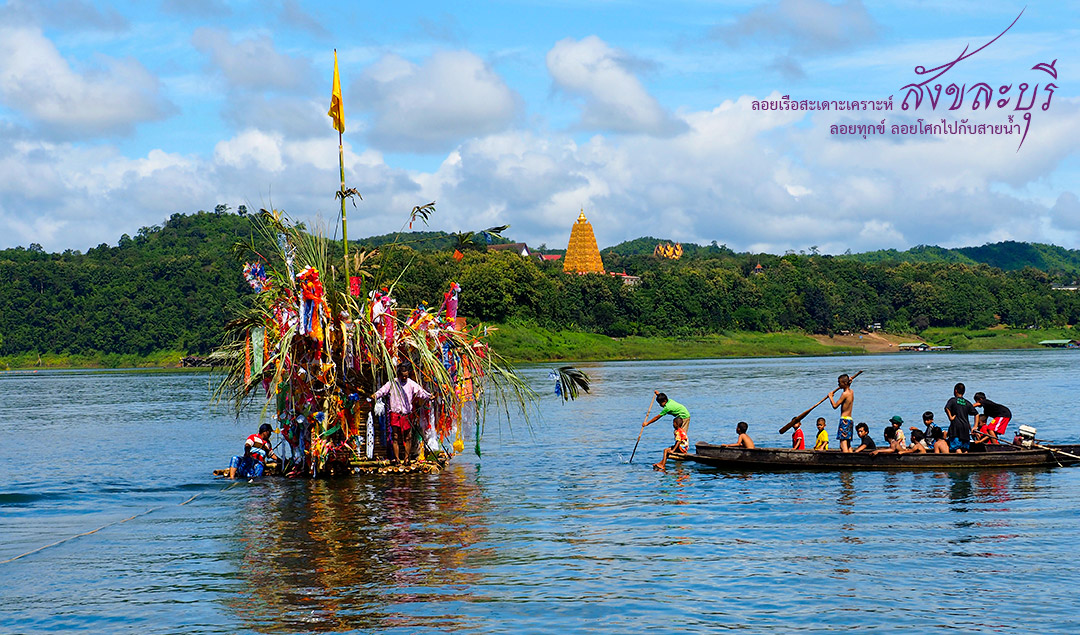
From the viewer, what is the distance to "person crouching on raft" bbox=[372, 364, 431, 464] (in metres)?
22.5

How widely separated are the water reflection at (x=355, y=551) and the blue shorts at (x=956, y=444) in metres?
11.8

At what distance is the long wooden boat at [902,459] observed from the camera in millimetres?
25016

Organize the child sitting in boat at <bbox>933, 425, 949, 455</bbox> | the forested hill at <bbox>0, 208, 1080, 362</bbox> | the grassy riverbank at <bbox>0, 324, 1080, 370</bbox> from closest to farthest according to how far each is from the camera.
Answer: the child sitting in boat at <bbox>933, 425, 949, 455</bbox> → the grassy riverbank at <bbox>0, 324, 1080, 370</bbox> → the forested hill at <bbox>0, 208, 1080, 362</bbox>

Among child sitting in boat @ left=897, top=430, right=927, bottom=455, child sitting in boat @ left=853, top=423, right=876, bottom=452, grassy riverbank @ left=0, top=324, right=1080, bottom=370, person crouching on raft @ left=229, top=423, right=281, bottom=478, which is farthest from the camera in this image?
grassy riverbank @ left=0, top=324, right=1080, bottom=370

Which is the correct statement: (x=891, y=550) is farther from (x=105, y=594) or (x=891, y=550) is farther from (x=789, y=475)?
(x=105, y=594)

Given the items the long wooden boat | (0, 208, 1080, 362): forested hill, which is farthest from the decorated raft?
(0, 208, 1080, 362): forested hill

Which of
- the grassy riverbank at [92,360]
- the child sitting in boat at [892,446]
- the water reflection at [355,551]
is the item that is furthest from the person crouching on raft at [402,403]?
the grassy riverbank at [92,360]

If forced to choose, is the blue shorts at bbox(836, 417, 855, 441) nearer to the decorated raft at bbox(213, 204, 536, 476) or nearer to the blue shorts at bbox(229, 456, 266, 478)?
the decorated raft at bbox(213, 204, 536, 476)

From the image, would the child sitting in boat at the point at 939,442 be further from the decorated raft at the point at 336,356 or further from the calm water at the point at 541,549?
the decorated raft at the point at 336,356

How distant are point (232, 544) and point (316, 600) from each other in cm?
478

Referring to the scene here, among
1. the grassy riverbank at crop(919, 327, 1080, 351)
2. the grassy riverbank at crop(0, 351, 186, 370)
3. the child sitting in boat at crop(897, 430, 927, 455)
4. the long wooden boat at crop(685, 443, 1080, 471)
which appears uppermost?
the grassy riverbank at crop(919, 327, 1080, 351)

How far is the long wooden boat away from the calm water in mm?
306

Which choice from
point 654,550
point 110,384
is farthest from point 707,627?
point 110,384

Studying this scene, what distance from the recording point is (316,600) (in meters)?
14.1
